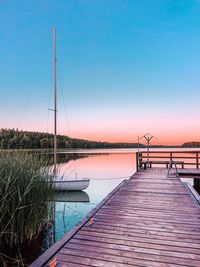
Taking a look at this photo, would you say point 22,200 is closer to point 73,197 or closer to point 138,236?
point 138,236

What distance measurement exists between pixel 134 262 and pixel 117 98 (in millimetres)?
16938

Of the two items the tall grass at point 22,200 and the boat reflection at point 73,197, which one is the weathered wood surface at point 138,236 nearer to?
A: the tall grass at point 22,200

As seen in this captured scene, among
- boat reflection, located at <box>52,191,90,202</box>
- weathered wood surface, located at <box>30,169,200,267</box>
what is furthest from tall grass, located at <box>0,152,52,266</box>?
boat reflection, located at <box>52,191,90,202</box>

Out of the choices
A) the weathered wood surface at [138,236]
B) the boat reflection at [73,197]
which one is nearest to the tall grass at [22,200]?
the weathered wood surface at [138,236]

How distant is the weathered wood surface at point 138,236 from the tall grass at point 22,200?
41.6 inches

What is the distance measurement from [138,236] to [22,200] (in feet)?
6.49

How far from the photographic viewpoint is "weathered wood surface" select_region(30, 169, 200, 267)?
248cm

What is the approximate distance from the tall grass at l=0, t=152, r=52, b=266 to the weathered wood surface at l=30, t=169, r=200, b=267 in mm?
1055

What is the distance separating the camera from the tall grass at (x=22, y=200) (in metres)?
3.43

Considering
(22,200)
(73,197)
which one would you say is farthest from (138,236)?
(73,197)

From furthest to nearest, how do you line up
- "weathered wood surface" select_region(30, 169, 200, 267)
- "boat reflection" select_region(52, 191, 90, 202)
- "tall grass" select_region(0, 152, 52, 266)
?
"boat reflection" select_region(52, 191, 90, 202) < "tall grass" select_region(0, 152, 52, 266) < "weathered wood surface" select_region(30, 169, 200, 267)

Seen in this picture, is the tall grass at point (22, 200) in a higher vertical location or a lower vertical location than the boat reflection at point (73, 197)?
higher

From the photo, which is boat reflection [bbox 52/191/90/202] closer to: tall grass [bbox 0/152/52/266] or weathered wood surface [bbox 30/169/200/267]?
weathered wood surface [bbox 30/169/200/267]

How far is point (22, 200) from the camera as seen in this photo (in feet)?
12.3
